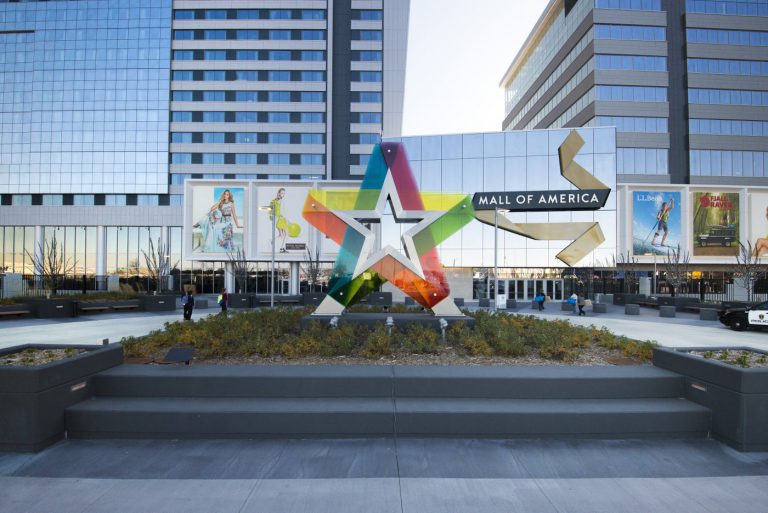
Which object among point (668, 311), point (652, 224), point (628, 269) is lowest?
point (668, 311)

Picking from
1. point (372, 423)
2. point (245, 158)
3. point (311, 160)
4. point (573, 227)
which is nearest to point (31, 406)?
point (372, 423)

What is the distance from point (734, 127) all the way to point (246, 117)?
62352mm

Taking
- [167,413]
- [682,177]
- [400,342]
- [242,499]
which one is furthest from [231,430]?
[682,177]

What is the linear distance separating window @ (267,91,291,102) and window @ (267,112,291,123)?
177 centimetres

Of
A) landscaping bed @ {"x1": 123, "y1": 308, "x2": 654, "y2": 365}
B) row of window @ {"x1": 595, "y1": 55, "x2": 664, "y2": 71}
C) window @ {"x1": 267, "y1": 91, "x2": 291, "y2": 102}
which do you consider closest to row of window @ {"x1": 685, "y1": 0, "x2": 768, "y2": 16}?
row of window @ {"x1": 595, "y1": 55, "x2": 664, "y2": 71}

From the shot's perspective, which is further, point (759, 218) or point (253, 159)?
point (253, 159)

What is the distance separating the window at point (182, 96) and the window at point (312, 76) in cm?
1509

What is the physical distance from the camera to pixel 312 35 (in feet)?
179

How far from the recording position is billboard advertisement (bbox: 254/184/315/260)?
44531 millimetres

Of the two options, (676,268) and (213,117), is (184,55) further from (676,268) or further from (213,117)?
(676,268)

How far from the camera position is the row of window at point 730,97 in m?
51.8

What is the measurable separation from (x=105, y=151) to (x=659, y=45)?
73.1 meters

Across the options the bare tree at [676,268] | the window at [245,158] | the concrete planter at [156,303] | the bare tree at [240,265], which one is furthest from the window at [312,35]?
the bare tree at [676,268]

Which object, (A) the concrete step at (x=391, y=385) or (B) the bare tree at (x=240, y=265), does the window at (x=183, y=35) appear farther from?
(A) the concrete step at (x=391, y=385)
